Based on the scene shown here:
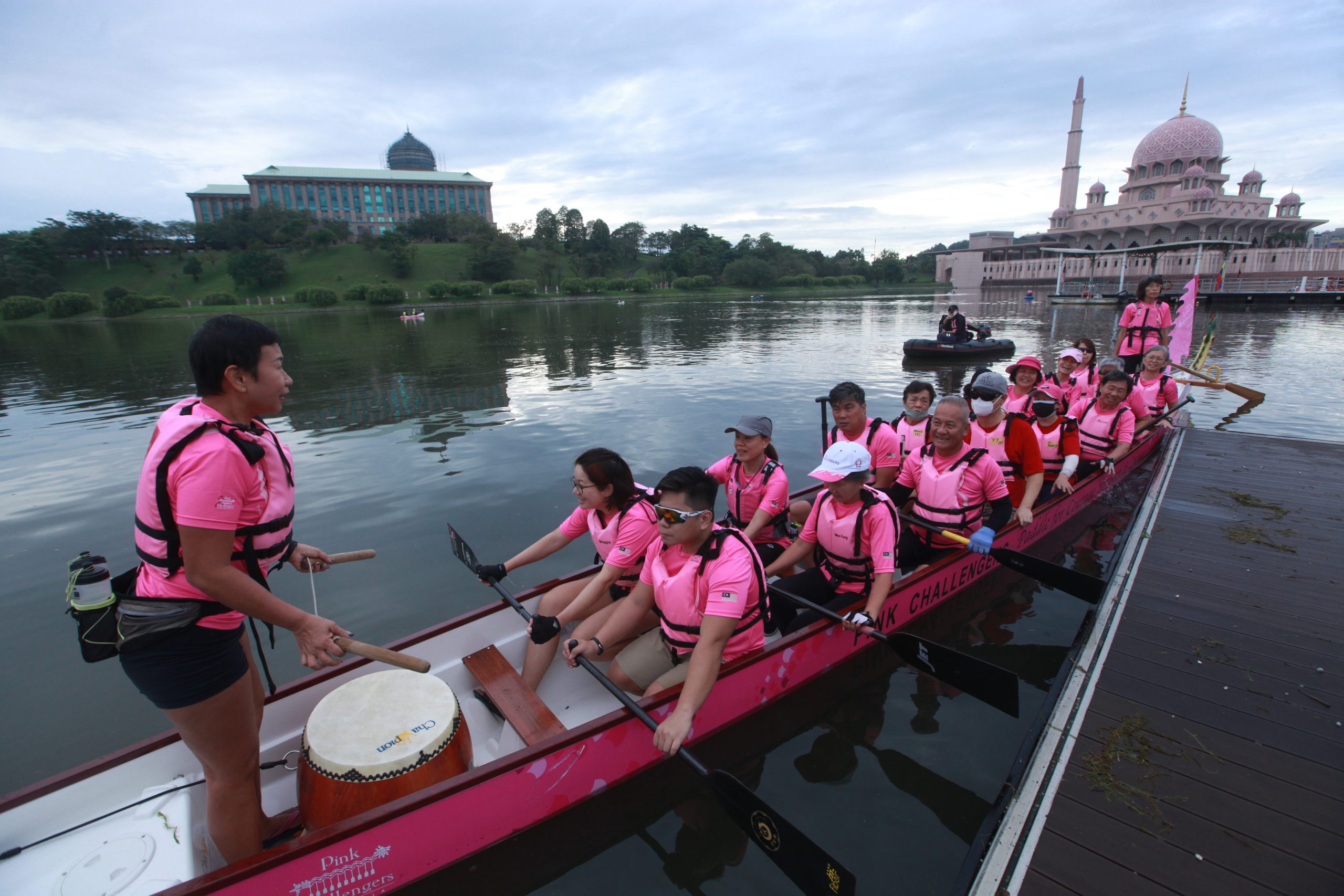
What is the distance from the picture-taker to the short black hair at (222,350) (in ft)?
7.91

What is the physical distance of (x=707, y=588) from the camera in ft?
11.8

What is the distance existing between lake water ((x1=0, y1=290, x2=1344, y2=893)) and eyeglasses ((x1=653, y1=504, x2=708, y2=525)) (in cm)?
189

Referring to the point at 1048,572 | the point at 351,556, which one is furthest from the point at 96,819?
the point at 1048,572

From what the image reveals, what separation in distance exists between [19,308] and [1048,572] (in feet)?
240

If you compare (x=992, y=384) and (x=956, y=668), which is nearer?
(x=956, y=668)

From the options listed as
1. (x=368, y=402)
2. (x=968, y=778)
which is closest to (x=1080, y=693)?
(x=968, y=778)

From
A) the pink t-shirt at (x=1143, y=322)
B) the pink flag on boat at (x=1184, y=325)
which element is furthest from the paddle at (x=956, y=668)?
the pink flag on boat at (x=1184, y=325)

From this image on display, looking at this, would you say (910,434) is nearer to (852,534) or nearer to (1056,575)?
(1056,575)

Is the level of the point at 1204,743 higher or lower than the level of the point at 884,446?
lower

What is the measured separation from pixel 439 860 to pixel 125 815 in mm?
1541

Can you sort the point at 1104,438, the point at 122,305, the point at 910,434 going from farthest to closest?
1. the point at 122,305
2. the point at 1104,438
3. the point at 910,434

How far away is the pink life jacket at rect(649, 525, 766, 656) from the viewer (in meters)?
3.57

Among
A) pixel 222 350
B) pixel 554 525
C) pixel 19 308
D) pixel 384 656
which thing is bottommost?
pixel 554 525

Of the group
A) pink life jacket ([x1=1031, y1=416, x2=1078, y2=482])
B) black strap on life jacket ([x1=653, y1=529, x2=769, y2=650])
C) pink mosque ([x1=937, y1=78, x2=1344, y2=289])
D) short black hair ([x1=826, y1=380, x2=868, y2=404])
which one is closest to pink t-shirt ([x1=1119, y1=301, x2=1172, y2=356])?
pink life jacket ([x1=1031, y1=416, x2=1078, y2=482])
